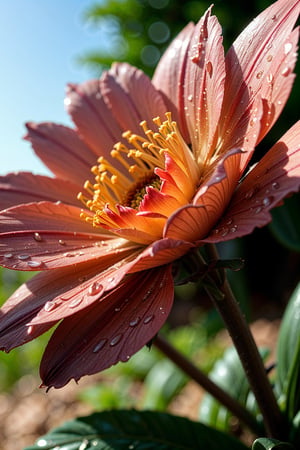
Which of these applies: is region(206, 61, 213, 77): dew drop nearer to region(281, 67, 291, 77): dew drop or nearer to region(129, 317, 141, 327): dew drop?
region(281, 67, 291, 77): dew drop

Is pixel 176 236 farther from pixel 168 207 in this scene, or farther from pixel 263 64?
pixel 263 64

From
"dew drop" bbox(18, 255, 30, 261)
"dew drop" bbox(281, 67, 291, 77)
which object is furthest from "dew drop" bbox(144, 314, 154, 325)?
"dew drop" bbox(281, 67, 291, 77)

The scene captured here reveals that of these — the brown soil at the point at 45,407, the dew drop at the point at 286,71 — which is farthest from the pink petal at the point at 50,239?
the brown soil at the point at 45,407

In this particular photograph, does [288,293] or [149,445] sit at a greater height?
[149,445]

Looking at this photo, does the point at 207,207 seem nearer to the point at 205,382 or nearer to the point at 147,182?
the point at 147,182

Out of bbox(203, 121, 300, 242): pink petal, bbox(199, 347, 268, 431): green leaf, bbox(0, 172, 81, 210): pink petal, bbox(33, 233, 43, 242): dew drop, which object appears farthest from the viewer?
bbox(199, 347, 268, 431): green leaf

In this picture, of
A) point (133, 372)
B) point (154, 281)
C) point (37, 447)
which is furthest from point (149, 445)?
point (133, 372)

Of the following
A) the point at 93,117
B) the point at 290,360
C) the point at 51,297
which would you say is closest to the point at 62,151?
the point at 93,117
